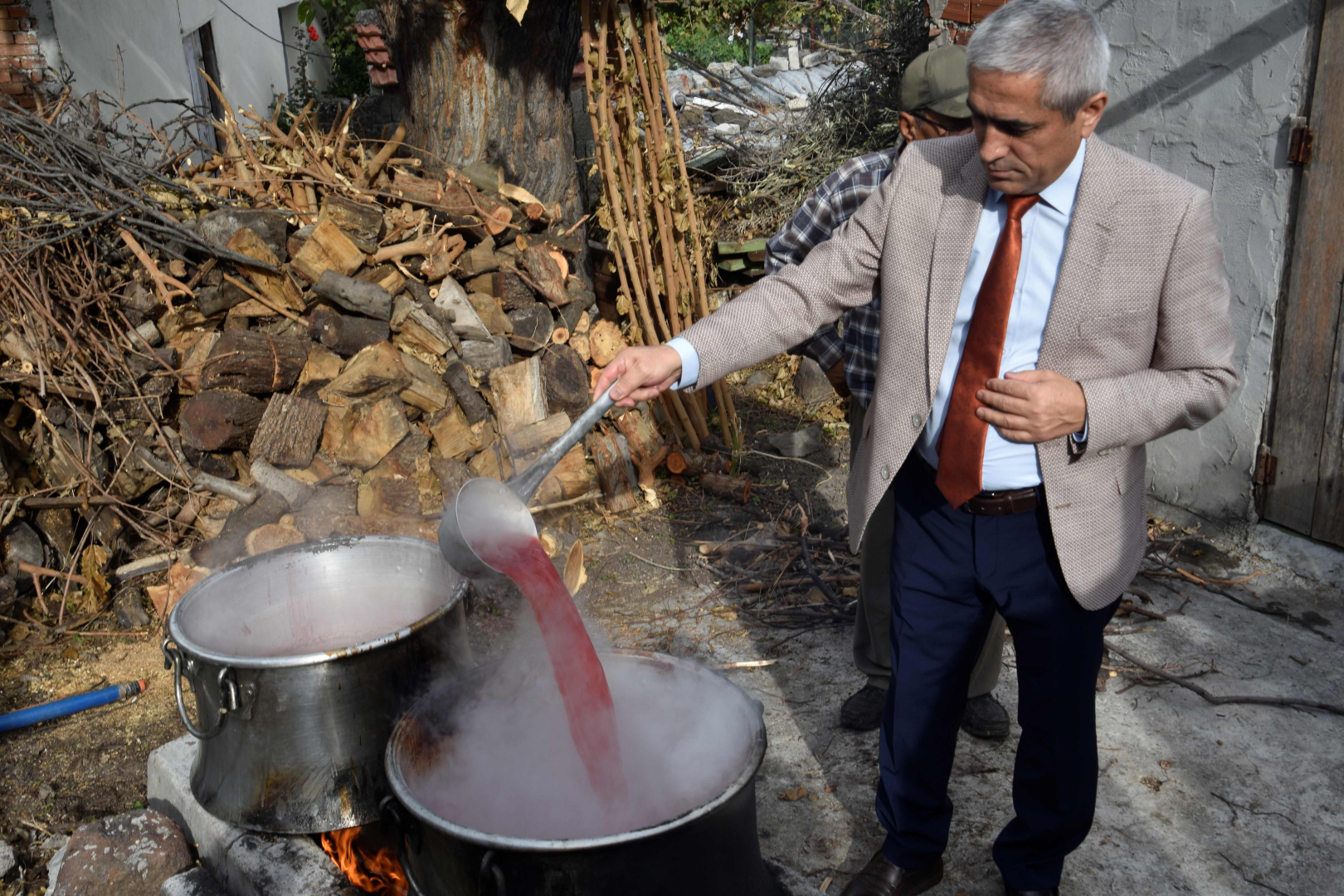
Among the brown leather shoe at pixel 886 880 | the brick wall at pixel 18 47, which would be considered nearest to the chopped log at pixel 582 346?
the brown leather shoe at pixel 886 880

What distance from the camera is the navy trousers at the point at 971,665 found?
7.09 feet

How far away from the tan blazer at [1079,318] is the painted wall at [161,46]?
793 cm

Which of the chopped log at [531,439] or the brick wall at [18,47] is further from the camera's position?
the brick wall at [18,47]

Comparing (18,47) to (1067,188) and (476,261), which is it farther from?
(1067,188)

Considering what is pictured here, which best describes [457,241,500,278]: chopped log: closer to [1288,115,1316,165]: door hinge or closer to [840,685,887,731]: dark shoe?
[840,685,887,731]: dark shoe

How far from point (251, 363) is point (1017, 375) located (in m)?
3.87

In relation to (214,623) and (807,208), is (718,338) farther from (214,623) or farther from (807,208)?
(214,623)

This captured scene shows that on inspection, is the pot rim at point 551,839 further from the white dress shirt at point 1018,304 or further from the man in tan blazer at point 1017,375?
the white dress shirt at point 1018,304

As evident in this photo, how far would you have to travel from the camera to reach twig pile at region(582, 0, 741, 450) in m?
→ 5.36

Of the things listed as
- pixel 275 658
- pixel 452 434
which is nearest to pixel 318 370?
pixel 452 434

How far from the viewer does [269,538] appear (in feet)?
14.7

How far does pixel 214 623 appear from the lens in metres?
2.79

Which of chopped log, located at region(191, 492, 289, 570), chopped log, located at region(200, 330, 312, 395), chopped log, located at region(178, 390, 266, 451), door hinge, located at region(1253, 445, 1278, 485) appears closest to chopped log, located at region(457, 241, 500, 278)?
chopped log, located at region(200, 330, 312, 395)

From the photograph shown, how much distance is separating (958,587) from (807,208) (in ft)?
5.01
